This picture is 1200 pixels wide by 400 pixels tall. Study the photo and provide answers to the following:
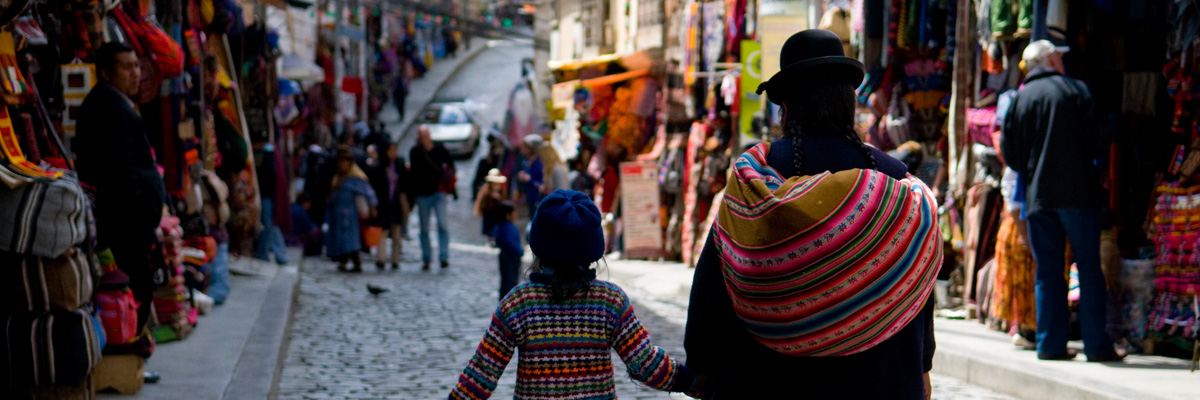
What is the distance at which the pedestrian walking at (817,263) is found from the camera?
10.4 ft

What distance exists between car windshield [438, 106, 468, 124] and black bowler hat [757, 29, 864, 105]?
39775 mm

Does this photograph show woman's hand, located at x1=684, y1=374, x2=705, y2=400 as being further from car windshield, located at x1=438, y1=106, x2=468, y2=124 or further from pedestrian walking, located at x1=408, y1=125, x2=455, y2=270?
car windshield, located at x1=438, y1=106, x2=468, y2=124

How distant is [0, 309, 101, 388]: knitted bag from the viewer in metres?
5.54

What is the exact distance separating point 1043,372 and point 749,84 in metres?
7.32

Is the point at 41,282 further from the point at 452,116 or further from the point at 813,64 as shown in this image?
the point at 452,116

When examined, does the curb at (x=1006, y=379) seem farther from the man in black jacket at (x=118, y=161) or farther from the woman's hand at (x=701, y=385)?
the man in black jacket at (x=118, y=161)

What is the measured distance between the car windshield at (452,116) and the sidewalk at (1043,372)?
34.1 metres

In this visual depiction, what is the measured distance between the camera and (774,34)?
40.2ft

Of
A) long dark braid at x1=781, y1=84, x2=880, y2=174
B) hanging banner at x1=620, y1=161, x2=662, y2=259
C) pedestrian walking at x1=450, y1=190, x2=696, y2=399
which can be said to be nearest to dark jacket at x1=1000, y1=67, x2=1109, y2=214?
pedestrian walking at x1=450, y1=190, x2=696, y2=399

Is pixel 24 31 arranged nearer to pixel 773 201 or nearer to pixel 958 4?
pixel 773 201

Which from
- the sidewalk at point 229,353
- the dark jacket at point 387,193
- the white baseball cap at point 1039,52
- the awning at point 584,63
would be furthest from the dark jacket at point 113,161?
the awning at point 584,63

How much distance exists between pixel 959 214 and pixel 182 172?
19.6 feet

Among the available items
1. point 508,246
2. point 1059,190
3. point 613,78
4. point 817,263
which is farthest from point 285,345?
point 613,78

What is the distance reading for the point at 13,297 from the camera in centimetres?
561
